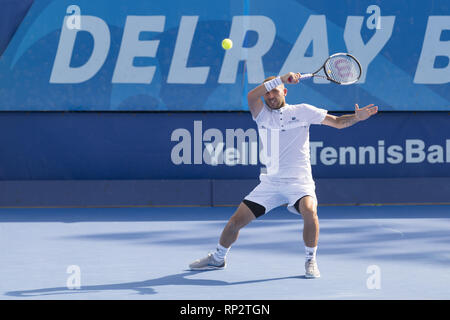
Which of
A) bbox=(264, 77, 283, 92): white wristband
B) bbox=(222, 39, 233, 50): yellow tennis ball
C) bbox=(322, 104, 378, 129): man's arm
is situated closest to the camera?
bbox=(264, 77, 283, 92): white wristband

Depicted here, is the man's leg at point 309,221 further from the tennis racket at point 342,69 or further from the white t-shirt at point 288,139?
the tennis racket at point 342,69

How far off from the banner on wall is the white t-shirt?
188 inches

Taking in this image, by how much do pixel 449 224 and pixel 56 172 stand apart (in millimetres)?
5659

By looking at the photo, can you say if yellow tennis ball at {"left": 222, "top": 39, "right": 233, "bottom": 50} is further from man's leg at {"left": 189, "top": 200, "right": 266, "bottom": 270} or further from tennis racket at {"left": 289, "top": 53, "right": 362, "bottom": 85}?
man's leg at {"left": 189, "top": 200, "right": 266, "bottom": 270}

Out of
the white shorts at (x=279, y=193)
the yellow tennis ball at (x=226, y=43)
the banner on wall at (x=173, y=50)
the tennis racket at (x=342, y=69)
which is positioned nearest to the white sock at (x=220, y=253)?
the white shorts at (x=279, y=193)

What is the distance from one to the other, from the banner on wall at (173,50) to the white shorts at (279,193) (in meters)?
4.93

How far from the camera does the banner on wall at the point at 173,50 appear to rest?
10.9 meters

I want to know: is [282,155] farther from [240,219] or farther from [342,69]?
[342,69]

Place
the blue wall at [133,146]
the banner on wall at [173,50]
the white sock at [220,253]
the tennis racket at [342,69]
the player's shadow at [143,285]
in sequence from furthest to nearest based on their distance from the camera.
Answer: the blue wall at [133,146]
the banner on wall at [173,50]
the tennis racket at [342,69]
the white sock at [220,253]
the player's shadow at [143,285]

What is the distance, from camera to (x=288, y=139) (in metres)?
6.16

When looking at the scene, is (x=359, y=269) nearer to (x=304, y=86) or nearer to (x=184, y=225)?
(x=184, y=225)

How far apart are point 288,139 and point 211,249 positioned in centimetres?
176

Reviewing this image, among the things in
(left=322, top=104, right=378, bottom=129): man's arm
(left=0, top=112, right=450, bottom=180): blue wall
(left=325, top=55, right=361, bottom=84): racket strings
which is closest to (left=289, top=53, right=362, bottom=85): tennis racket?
(left=325, top=55, right=361, bottom=84): racket strings

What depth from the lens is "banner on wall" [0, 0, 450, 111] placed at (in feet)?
35.8
